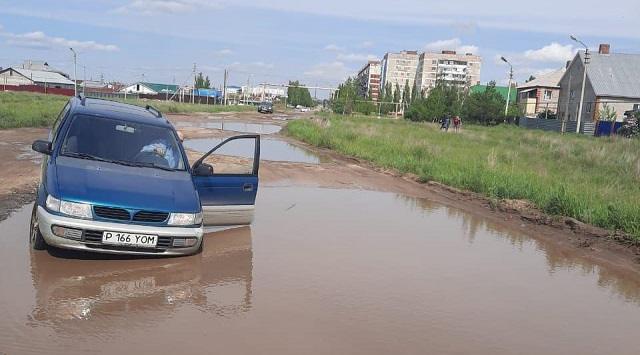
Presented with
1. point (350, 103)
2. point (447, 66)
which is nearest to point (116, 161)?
point (350, 103)

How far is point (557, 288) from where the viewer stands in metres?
6.88

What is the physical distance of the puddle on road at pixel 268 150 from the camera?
19.3 meters

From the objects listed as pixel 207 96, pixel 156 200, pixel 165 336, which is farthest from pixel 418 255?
pixel 207 96

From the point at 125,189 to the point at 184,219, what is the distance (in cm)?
67

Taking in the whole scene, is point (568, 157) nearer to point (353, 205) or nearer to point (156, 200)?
point (353, 205)

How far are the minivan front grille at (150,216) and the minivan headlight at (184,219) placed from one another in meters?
0.07

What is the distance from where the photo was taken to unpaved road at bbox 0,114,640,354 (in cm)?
467

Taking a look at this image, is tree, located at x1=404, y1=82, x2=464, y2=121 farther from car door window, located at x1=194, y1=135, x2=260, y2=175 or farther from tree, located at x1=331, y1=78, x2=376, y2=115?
car door window, located at x1=194, y1=135, x2=260, y2=175

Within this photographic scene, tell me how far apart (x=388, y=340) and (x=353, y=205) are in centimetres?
668

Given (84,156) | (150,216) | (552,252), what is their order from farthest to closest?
(552,252) → (84,156) → (150,216)

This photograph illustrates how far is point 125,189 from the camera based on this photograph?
600cm

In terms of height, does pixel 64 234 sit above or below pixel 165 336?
above

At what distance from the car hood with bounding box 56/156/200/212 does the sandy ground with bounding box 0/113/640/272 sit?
8.91ft

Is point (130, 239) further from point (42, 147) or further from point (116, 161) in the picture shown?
point (42, 147)
